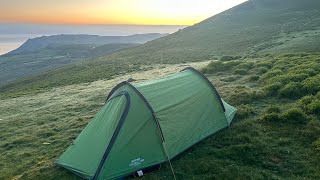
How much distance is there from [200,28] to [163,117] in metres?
116

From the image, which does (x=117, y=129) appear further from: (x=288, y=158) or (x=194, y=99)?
(x=288, y=158)

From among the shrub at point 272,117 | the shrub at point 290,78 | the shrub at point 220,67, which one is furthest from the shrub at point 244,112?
the shrub at point 220,67

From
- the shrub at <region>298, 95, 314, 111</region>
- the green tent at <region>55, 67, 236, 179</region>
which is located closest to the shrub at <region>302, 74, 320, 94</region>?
the shrub at <region>298, 95, 314, 111</region>

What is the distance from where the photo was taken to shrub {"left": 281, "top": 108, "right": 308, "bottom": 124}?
14397 mm

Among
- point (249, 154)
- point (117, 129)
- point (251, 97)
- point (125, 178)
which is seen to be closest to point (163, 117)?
point (117, 129)

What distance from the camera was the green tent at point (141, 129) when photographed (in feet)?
38.0

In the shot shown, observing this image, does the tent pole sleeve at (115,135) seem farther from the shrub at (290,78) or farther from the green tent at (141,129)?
the shrub at (290,78)

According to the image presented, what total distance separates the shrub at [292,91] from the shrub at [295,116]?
3.24 metres

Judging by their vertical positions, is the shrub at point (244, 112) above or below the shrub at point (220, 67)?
below

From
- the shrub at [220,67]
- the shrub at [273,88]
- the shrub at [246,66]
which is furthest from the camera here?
the shrub at [220,67]

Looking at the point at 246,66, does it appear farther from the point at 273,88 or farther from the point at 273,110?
the point at 273,110

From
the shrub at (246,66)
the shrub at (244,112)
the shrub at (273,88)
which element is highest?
the shrub at (246,66)

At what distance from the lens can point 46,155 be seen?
591 inches

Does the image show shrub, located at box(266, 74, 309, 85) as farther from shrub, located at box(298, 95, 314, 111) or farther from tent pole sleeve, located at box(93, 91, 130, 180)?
tent pole sleeve, located at box(93, 91, 130, 180)
